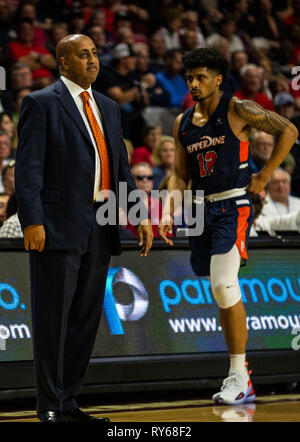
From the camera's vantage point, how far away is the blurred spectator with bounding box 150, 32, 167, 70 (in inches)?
454

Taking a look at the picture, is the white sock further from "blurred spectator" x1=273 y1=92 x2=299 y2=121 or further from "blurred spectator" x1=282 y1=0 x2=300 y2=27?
"blurred spectator" x1=282 y1=0 x2=300 y2=27

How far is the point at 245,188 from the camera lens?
532cm

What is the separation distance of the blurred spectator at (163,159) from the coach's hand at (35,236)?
189 inches

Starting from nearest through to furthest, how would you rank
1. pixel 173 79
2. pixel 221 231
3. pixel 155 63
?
pixel 221 231
pixel 173 79
pixel 155 63

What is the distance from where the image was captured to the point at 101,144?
4.10 m

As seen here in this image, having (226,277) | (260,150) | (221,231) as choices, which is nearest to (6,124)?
(260,150)

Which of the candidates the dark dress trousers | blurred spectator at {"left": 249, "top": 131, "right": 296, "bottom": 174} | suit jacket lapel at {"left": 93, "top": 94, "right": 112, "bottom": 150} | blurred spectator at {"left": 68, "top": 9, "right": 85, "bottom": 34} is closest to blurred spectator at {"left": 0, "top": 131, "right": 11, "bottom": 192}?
blurred spectator at {"left": 249, "top": 131, "right": 296, "bottom": 174}

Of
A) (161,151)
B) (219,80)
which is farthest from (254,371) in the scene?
(161,151)

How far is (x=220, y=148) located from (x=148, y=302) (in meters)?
1.26

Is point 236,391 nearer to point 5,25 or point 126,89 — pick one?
point 126,89

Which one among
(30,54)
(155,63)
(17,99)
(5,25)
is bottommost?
(17,99)

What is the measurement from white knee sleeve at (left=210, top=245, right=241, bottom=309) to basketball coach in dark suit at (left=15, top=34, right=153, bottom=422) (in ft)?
3.94

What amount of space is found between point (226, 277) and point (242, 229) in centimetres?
35

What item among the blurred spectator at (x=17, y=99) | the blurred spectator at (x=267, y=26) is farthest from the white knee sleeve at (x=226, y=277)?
the blurred spectator at (x=267, y=26)
